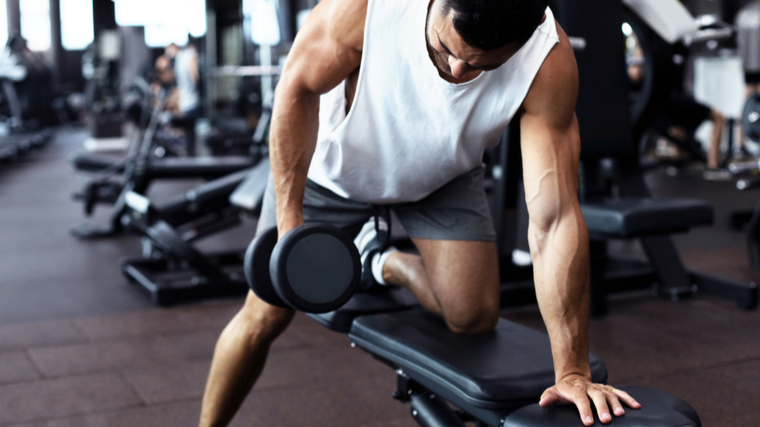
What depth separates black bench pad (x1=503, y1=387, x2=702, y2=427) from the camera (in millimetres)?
914

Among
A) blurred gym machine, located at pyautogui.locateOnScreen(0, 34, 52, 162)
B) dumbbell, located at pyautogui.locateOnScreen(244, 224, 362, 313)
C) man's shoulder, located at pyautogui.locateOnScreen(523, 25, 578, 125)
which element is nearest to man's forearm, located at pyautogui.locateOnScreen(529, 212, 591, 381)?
man's shoulder, located at pyautogui.locateOnScreen(523, 25, 578, 125)

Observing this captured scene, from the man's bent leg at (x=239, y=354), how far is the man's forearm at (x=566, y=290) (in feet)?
1.74

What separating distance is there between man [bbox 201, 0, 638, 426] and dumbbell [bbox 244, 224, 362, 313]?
0.46ft

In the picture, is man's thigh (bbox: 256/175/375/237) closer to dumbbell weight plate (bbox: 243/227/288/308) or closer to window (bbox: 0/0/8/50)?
dumbbell weight plate (bbox: 243/227/288/308)

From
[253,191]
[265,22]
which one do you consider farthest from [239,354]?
[265,22]

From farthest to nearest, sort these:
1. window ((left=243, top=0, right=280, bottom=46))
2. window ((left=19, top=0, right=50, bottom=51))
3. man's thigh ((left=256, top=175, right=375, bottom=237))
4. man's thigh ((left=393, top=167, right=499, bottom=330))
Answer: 1. window ((left=19, top=0, right=50, bottom=51))
2. window ((left=243, top=0, right=280, bottom=46))
3. man's thigh ((left=256, top=175, right=375, bottom=237))
4. man's thigh ((left=393, top=167, right=499, bottom=330))

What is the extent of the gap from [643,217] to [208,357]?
1398 mm

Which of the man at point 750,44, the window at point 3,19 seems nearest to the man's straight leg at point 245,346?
the man at point 750,44

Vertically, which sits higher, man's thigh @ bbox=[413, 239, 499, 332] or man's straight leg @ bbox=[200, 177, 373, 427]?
man's thigh @ bbox=[413, 239, 499, 332]

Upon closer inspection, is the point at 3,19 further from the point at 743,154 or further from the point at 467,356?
the point at 467,356

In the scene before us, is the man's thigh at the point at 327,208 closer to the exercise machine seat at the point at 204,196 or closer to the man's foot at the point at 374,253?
the man's foot at the point at 374,253

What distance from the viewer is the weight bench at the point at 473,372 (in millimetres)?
961

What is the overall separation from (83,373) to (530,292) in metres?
1.50

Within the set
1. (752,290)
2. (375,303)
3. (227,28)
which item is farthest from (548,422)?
(227,28)
